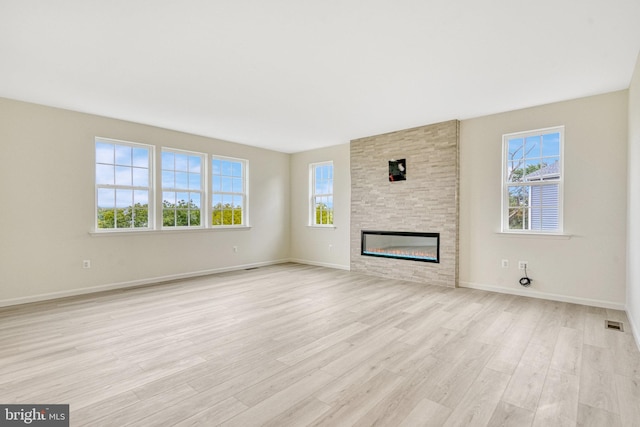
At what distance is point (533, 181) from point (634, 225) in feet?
4.79

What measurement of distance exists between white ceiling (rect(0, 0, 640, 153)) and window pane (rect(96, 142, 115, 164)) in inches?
20.2

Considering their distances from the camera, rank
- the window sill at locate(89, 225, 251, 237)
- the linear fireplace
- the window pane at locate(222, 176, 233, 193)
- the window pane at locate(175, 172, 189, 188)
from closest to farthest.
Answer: the window sill at locate(89, 225, 251, 237), the linear fireplace, the window pane at locate(175, 172, 189, 188), the window pane at locate(222, 176, 233, 193)

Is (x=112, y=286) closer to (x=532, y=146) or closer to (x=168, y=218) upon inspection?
(x=168, y=218)

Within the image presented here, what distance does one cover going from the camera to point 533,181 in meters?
4.47

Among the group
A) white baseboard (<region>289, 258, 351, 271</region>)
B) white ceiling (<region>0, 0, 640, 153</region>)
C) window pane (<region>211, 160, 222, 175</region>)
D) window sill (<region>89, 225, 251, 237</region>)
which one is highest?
white ceiling (<region>0, 0, 640, 153</region>)

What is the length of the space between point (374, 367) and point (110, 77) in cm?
397

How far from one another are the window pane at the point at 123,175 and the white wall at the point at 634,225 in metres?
6.51

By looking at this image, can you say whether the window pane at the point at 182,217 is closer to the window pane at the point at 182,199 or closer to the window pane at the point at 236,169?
the window pane at the point at 182,199

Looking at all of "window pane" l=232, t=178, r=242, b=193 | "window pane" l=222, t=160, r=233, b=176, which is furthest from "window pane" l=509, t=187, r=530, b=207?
"window pane" l=222, t=160, r=233, b=176

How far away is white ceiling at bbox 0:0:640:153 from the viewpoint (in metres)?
2.31

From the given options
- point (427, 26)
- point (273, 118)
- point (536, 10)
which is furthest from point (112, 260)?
point (536, 10)

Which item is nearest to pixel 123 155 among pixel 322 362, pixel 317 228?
pixel 317 228

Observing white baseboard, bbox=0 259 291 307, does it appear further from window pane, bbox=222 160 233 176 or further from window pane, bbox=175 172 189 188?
window pane, bbox=222 160 233 176

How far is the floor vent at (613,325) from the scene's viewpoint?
3.20 meters
